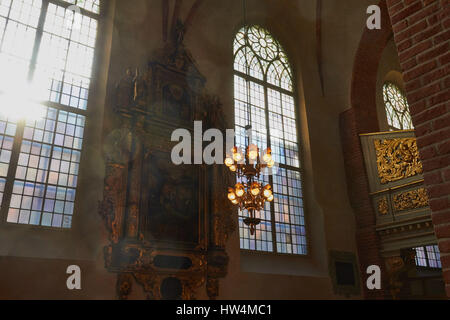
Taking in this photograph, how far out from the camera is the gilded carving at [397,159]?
9.58 metres

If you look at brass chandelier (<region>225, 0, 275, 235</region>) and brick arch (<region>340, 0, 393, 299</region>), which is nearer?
brass chandelier (<region>225, 0, 275, 235</region>)

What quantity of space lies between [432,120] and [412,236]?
7.82 meters

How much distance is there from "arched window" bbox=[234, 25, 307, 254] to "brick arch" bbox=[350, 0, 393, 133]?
6.54 feet

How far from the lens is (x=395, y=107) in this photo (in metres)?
14.8

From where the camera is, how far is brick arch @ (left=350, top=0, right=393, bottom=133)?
11.8 metres

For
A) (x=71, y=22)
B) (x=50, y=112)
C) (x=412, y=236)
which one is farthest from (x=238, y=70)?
(x=412, y=236)

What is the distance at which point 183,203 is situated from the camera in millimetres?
8422

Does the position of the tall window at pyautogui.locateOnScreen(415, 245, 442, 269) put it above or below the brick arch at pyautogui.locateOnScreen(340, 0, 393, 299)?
below

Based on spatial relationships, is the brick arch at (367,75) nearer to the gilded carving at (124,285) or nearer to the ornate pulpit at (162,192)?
the ornate pulpit at (162,192)

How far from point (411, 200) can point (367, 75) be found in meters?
4.56

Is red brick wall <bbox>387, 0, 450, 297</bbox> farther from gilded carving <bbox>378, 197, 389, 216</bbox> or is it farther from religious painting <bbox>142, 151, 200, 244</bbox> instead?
gilded carving <bbox>378, 197, 389, 216</bbox>

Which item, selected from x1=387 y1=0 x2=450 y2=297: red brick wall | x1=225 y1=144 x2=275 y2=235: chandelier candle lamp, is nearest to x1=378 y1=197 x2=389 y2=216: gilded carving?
x1=225 y1=144 x2=275 y2=235: chandelier candle lamp

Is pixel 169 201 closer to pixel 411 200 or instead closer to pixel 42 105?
pixel 42 105

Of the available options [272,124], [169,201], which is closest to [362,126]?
[272,124]
